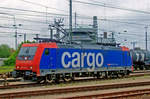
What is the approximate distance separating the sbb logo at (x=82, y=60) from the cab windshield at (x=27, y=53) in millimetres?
2688

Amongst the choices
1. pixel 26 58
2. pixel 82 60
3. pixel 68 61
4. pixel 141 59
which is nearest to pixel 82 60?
pixel 82 60

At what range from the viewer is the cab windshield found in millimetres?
20353

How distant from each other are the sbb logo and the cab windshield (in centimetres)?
269

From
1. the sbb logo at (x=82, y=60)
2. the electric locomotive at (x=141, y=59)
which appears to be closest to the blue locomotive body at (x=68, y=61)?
the sbb logo at (x=82, y=60)

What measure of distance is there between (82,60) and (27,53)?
5.18 meters

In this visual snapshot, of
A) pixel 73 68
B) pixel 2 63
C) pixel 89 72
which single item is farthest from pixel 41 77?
pixel 2 63

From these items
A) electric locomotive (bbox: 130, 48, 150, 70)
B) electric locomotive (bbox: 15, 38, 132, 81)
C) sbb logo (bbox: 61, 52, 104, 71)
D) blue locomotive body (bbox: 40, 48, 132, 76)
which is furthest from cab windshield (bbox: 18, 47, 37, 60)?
electric locomotive (bbox: 130, 48, 150, 70)

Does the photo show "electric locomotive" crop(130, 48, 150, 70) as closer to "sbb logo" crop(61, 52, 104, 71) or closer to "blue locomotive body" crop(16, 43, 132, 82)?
"blue locomotive body" crop(16, 43, 132, 82)

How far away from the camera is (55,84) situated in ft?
68.8

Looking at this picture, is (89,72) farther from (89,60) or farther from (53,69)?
(53,69)

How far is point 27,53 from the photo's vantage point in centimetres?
2084

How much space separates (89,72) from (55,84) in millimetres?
4434

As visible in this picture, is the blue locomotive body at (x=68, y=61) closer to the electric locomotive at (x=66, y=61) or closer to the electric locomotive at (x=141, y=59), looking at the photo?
the electric locomotive at (x=66, y=61)

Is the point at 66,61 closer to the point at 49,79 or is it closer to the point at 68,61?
the point at 68,61
